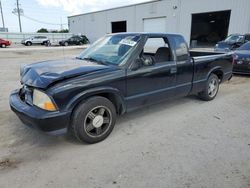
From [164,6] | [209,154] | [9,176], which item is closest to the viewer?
[9,176]

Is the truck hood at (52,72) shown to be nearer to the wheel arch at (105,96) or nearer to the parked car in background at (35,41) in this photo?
the wheel arch at (105,96)

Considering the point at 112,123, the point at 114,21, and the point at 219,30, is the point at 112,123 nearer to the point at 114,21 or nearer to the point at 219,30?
the point at 114,21

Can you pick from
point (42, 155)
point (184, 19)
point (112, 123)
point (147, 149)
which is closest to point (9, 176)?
point (42, 155)

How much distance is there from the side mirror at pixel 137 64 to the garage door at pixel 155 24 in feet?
78.8

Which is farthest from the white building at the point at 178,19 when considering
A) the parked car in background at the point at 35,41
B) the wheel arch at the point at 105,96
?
the wheel arch at the point at 105,96

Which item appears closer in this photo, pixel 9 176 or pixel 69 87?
pixel 9 176

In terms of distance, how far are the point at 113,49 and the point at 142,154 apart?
1.99 metres

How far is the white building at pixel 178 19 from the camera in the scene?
65.6ft

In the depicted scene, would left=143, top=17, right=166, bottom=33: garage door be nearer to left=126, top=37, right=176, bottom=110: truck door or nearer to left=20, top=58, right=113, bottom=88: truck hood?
left=126, top=37, right=176, bottom=110: truck door

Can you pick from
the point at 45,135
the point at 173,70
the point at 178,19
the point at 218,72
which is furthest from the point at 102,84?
the point at 178,19

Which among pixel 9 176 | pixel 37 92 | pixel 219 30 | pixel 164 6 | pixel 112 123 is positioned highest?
pixel 164 6

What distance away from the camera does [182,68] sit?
172 inches

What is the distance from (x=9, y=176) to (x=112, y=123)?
1.57m

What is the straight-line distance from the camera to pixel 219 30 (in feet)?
113
